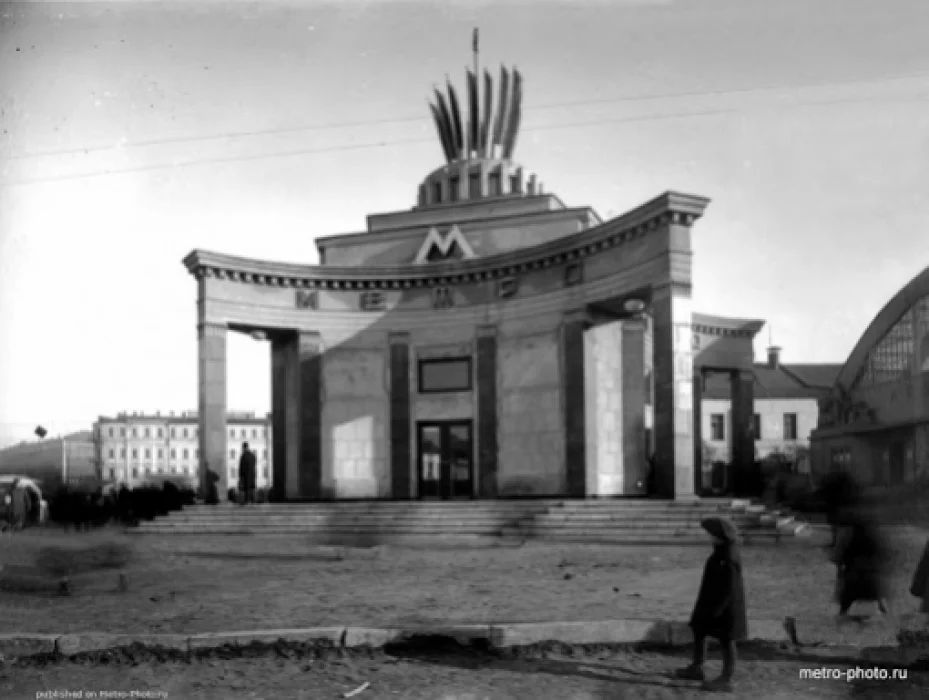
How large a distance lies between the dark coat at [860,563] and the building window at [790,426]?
85.5ft

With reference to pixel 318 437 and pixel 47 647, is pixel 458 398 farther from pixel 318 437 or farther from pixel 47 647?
pixel 47 647

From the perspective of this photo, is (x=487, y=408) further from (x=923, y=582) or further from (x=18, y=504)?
(x=923, y=582)

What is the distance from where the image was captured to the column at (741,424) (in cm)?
2978

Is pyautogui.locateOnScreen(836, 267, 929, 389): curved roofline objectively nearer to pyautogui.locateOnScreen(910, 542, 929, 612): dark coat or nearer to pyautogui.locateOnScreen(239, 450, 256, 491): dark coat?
pyautogui.locateOnScreen(910, 542, 929, 612): dark coat

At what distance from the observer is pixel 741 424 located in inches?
Result: 1201

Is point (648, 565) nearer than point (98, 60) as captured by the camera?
No

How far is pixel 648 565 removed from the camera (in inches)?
542

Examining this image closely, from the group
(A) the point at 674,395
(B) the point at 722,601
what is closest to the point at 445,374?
(A) the point at 674,395

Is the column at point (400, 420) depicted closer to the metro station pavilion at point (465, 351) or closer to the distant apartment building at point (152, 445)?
the metro station pavilion at point (465, 351)

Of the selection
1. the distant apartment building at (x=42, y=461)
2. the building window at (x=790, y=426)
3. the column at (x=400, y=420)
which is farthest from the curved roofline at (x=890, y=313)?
the building window at (x=790, y=426)

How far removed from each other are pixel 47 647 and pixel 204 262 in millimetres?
19367

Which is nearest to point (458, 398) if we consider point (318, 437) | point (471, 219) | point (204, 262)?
point (318, 437)

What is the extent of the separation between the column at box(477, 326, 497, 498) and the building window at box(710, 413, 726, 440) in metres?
26.1

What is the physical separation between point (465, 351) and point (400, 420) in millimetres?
3152
